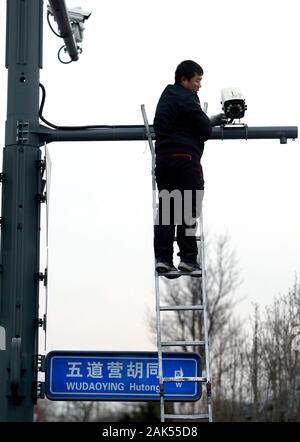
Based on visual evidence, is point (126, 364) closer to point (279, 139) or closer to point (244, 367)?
point (279, 139)

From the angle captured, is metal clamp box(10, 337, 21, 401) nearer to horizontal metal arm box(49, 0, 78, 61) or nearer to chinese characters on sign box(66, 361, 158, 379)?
chinese characters on sign box(66, 361, 158, 379)

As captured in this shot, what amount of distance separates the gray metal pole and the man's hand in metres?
1.91

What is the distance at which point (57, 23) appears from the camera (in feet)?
34.8

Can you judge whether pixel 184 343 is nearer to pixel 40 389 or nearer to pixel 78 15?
pixel 40 389

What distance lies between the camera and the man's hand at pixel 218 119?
10.3 m

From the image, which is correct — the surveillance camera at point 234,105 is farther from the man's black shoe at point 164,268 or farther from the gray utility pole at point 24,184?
the man's black shoe at point 164,268

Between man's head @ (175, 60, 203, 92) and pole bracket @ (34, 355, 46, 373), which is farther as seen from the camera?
pole bracket @ (34, 355, 46, 373)

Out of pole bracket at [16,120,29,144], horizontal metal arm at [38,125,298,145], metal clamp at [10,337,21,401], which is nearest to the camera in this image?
metal clamp at [10,337,21,401]

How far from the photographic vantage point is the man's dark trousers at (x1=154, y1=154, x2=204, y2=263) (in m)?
9.14

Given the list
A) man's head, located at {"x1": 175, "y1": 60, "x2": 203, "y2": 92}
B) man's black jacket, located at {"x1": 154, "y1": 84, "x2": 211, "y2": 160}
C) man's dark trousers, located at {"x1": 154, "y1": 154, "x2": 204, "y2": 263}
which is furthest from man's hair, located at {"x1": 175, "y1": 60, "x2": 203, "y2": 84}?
man's dark trousers, located at {"x1": 154, "y1": 154, "x2": 204, "y2": 263}

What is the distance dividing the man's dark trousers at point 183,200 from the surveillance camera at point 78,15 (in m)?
2.54

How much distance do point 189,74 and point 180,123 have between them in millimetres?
498
